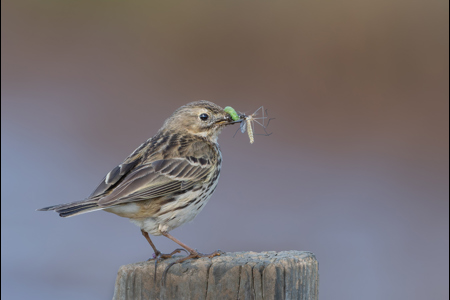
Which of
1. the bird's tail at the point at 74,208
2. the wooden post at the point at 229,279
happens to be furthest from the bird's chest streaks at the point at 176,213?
the wooden post at the point at 229,279

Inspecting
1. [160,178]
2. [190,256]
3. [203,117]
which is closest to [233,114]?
[203,117]

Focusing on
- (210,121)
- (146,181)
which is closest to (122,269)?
(146,181)

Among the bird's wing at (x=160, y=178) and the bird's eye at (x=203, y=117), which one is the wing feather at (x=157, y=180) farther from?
the bird's eye at (x=203, y=117)

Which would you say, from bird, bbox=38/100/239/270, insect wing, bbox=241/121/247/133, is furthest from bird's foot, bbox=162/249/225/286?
insect wing, bbox=241/121/247/133

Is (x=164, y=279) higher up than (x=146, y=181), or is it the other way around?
(x=146, y=181)

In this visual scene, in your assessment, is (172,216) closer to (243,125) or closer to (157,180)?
(157,180)

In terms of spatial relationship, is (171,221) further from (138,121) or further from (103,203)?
(138,121)
